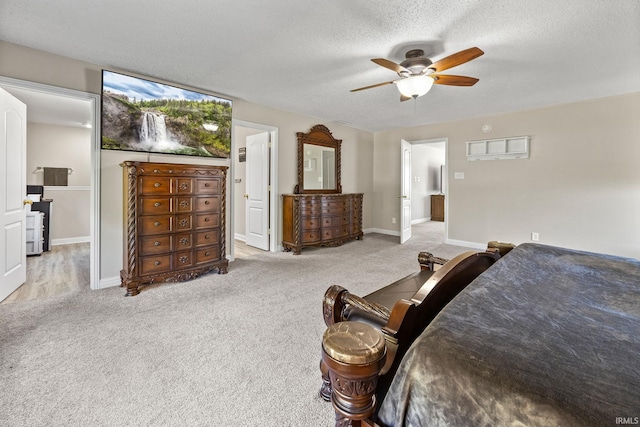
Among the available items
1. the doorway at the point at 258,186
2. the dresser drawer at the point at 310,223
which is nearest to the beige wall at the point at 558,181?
the dresser drawer at the point at 310,223

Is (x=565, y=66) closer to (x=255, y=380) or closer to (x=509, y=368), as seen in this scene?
(x=509, y=368)

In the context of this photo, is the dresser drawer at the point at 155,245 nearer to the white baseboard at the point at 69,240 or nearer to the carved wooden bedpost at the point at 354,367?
the carved wooden bedpost at the point at 354,367

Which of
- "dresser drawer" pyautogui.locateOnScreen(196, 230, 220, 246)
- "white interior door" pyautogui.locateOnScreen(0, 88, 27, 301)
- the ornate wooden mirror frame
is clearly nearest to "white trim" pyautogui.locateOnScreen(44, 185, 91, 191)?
"white interior door" pyautogui.locateOnScreen(0, 88, 27, 301)

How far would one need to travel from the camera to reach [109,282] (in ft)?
10.4

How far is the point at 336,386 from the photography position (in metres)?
0.72

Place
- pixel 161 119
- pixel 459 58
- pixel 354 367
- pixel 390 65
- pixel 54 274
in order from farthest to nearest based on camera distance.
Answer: pixel 54 274
pixel 161 119
pixel 390 65
pixel 459 58
pixel 354 367

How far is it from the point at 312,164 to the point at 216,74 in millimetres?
2505

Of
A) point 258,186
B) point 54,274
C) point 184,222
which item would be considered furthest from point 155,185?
point 258,186

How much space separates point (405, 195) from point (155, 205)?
4538mm

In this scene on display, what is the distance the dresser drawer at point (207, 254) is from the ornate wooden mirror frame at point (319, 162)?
2054 millimetres

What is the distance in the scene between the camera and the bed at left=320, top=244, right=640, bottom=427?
0.58 m

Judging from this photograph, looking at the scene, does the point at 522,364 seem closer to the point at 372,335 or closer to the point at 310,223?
the point at 372,335

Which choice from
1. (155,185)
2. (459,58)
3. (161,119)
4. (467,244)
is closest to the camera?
(459,58)

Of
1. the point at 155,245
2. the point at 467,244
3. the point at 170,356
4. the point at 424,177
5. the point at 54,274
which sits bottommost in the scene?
the point at 170,356
